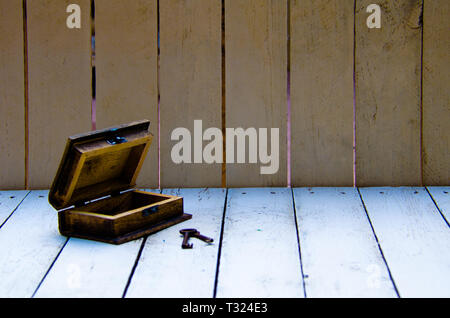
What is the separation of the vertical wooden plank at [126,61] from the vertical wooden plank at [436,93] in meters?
1.14

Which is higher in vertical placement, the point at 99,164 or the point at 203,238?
the point at 99,164

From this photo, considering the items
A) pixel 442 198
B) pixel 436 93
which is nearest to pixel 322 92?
pixel 436 93

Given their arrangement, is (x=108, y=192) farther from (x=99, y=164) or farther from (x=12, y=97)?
(x=12, y=97)

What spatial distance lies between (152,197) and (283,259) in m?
0.65

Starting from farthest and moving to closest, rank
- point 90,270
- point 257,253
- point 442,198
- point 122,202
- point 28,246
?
point 442,198
point 122,202
point 28,246
point 257,253
point 90,270

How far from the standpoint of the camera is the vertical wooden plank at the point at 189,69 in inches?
90.3

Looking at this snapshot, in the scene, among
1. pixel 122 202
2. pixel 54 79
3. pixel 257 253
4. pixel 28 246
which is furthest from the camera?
pixel 54 79

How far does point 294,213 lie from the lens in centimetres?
197

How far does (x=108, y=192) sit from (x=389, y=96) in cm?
124

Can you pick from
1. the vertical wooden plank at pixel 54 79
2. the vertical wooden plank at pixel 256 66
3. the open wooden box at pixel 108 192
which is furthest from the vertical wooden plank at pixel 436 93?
the vertical wooden plank at pixel 54 79

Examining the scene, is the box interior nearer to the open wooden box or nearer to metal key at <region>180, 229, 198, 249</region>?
the open wooden box

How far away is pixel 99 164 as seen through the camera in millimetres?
1869
